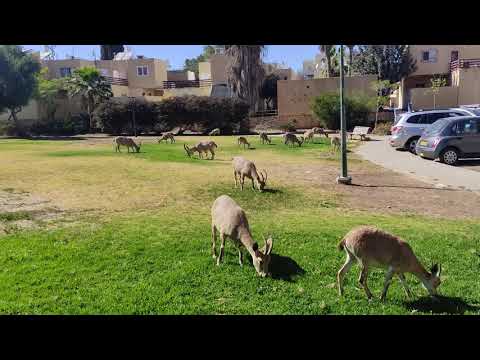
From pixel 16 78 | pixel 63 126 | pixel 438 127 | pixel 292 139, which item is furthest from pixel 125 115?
pixel 438 127

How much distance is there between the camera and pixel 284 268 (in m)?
6.47

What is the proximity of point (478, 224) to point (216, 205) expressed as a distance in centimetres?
523

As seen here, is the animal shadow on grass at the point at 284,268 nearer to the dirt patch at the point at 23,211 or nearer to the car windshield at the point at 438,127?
the dirt patch at the point at 23,211

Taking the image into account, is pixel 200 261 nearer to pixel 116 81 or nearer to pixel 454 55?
pixel 454 55

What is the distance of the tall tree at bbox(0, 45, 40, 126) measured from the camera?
132ft

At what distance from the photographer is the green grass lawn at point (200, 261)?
5324 millimetres

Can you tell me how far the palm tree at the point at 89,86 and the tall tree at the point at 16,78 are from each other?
339 cm

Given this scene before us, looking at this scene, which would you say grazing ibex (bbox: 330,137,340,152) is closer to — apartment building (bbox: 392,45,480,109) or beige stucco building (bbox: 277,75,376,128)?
apartment building (bbox: 392,45,480,109)

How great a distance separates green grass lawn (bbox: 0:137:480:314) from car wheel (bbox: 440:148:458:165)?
730 centimetres

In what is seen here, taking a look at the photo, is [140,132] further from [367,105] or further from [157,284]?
[157,284]

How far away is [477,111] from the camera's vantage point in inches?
834

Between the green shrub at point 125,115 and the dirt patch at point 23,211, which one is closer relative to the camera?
the dirt patch at point 23,211

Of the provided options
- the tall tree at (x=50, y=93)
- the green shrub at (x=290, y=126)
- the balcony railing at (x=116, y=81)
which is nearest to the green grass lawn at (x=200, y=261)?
the green shrub at (x=290, y=126)
